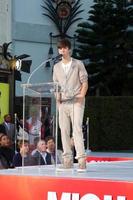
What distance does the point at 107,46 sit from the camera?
30719 millimetres

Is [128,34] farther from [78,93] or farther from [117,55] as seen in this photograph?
[78,93]

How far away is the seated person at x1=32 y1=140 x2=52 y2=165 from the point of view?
8906mm

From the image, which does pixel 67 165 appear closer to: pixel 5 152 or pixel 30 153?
pixel 30 153

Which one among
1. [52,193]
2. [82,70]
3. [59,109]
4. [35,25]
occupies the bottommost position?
[52,193]

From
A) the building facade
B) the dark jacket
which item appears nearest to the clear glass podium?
the dark jacket

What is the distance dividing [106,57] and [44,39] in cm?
326

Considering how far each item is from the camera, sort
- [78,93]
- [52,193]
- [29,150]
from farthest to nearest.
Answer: [29,150] < [78,93] < [52,193]

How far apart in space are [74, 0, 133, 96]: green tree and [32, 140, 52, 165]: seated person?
2069 centimetres

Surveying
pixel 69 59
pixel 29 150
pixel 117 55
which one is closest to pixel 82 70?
pixel 69 59

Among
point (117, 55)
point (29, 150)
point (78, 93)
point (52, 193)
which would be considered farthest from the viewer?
point (117, 55)

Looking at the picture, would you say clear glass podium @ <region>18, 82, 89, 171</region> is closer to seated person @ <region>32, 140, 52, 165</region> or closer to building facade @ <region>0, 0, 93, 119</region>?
seated person @ <region>32, 140, 52, 165</region>

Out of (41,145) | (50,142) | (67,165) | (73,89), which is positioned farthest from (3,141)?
(73,89)

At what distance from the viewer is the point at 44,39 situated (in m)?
A: 31.0

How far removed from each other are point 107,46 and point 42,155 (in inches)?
852
